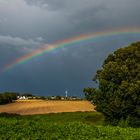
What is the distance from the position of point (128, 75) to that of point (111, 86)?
8.58 feet

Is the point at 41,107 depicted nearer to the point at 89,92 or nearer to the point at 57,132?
the point at 89,92

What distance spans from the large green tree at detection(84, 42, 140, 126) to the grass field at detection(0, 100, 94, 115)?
117ft

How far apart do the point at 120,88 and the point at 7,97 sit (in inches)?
2213

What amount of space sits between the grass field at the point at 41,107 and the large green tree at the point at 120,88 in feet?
117

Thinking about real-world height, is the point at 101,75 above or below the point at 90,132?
above

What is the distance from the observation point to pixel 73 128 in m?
36.8

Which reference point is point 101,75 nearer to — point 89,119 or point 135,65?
point 135,65

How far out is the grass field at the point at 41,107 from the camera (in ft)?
Result: 304

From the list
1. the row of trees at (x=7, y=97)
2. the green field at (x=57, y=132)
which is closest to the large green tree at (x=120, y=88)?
the green field at (x=57, y=132)

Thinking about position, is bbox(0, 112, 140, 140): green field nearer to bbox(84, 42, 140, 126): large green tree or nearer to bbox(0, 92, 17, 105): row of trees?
bbox(84, 42, 140, 126): large green tree

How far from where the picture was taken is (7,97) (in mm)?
106000

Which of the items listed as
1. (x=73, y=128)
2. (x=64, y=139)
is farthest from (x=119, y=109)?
(x=64, y=139)

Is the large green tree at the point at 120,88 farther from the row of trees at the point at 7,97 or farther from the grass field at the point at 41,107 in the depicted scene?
the row of trees at the point at 7,97

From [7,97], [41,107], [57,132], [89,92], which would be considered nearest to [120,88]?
[89,92]
